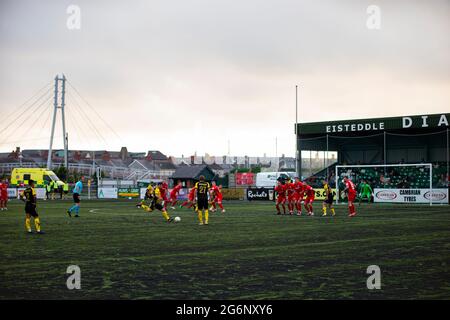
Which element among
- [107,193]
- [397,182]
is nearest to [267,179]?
[107,193]

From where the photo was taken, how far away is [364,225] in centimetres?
2466

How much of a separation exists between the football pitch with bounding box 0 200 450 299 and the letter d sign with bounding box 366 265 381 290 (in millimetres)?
105

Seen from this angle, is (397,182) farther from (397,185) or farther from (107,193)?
(107,193)

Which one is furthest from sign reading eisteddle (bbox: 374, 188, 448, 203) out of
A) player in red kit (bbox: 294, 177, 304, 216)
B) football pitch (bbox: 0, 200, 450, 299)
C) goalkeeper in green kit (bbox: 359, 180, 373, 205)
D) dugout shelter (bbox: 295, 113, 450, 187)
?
football pitch (bbox: 0, 200, 450, 299)

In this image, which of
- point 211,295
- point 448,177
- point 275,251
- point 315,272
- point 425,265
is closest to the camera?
point 211,295

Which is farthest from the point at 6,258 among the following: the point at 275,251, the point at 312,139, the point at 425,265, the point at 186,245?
the point at 312,139

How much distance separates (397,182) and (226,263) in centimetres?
4442

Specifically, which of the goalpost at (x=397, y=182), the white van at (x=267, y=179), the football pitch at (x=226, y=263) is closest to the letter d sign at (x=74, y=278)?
the football pitch at (x=226, y=263)

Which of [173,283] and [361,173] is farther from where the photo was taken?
[361,173]

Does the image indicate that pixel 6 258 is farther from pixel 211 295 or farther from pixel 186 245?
pixel 211 295

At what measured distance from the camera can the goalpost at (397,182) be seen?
4716 cm

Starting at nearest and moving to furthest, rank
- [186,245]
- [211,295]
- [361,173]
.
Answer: [211,295] → [186,245] → [361,173]
